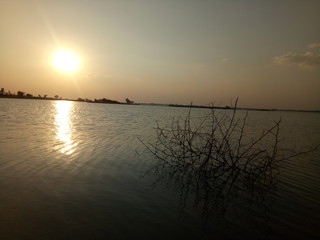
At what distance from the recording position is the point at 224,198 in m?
7.91

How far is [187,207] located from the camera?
6.99m

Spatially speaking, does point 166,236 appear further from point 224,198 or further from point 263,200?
point 263,200

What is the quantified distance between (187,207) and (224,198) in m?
1.61

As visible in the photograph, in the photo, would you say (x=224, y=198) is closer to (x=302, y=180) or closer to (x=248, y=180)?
(x=248, y=180)

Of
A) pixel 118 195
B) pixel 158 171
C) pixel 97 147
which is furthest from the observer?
pixel 97 147

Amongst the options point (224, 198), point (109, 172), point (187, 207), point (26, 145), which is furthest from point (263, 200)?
point (26, 145)

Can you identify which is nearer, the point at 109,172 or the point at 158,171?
the point at 109,172

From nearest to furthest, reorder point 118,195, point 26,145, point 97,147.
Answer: point 118,195, point 26,145, point 97,147

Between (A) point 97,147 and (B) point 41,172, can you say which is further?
(A) point 97,147

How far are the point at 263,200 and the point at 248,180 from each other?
5.92 ft

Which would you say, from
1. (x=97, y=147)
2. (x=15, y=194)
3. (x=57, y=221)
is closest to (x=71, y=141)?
(x=97, y=147)

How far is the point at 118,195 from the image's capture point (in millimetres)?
7504

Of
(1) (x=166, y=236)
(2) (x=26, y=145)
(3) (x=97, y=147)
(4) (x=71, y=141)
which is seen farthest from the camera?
(4) (x=71, y=141)

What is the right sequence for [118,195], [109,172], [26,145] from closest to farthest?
[118,195], [109,172], [26,145]
